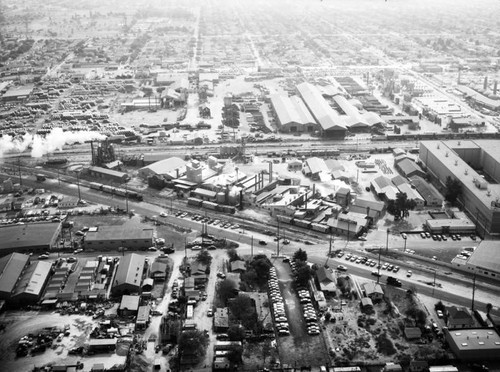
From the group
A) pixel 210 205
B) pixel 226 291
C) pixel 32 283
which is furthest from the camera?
pixel 210 205

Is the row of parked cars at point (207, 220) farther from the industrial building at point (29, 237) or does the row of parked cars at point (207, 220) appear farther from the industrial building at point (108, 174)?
the industrial building at point (108, 174)

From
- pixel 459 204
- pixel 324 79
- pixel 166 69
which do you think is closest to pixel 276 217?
pixel 459 204

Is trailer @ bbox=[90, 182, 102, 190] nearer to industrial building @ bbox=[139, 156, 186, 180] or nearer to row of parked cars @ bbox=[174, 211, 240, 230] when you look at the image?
industrial building @ bbox=[139, 156, 186, 180]

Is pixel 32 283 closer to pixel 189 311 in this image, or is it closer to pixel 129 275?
pixel 129 275

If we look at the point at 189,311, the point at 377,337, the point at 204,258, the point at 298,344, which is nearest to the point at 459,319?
the point at 377,337

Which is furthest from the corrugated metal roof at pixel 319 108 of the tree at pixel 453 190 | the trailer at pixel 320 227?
the trailer at pixel 320 227

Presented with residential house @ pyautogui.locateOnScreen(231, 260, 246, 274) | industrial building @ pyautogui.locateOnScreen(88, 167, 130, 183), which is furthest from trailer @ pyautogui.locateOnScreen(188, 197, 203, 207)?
residential house @ pyautogui.locateOnScreen(231, 260, 246, 274)
